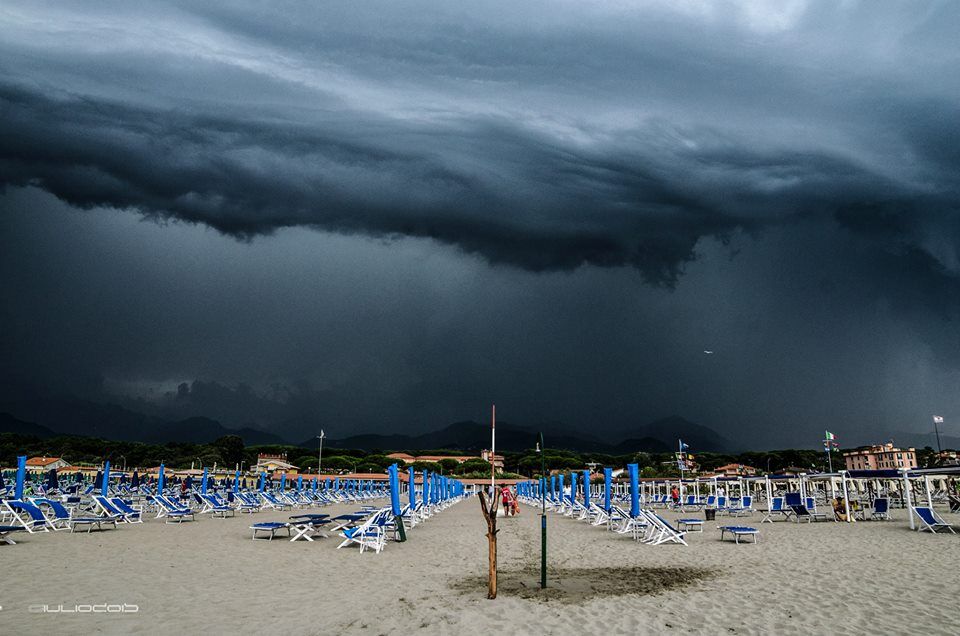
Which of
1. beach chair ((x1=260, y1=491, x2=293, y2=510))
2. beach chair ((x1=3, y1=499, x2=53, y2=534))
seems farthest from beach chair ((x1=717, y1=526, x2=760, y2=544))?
beach chair ((x1=260, y1=491, x2=293, y2=510))

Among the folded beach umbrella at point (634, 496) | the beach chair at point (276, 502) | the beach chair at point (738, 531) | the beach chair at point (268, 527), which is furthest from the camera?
the beach chair at point (276, 502)

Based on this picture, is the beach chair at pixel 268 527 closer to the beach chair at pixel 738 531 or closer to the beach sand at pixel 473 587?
the beach sand at pixel 473 587

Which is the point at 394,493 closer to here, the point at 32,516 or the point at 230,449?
the point at 32,516

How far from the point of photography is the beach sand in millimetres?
6777

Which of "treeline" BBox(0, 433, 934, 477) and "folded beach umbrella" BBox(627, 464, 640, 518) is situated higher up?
"folded beach umbrella" BBox(627, 464, 640, 518)

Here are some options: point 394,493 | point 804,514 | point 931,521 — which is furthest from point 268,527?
point 931,521

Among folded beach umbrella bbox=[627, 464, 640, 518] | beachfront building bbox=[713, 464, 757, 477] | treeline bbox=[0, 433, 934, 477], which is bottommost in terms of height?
beachfront building bbox=[713, 464, 757, 477]

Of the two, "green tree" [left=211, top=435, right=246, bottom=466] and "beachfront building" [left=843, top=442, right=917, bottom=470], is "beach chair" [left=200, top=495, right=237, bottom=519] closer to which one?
"green tree" [left=211, top=435, right=246, bottom=466]

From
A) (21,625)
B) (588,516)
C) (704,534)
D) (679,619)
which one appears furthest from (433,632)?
(588,516)

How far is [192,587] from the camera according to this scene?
28.5 feet

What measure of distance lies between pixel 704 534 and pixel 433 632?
14308 mm

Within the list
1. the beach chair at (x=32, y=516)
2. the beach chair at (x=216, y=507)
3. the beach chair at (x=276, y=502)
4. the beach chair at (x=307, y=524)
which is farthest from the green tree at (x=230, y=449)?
the beach chair at (x=307, y=524)

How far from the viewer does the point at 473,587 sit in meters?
9.05

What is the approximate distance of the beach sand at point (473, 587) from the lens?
6.78 m
